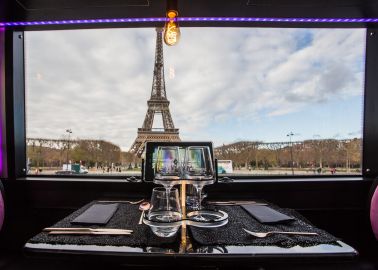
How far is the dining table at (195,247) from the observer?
969 mm

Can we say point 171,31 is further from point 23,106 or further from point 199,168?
point 23,106

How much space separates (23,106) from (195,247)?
2474mm

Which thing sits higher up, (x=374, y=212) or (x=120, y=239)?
(x=120, y=239)

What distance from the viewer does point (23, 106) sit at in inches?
107

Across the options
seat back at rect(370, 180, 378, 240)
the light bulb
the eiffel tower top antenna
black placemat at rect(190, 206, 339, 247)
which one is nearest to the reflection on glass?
black placemat at rect(190, 206, 339, 247)

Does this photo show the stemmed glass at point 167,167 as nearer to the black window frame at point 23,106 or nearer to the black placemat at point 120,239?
the black placemat at point 120,239

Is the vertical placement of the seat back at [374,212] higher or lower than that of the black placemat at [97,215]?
lower

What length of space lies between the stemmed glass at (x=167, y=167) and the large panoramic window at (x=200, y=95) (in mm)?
1181

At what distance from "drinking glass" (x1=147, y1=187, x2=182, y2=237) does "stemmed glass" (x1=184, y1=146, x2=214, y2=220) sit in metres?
0.26

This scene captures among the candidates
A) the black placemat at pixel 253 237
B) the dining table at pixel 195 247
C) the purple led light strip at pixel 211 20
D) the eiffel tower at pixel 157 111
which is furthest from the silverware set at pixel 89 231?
the purple led light strip at pixel 211 20

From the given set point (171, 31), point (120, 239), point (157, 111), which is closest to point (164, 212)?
point (120, 239)

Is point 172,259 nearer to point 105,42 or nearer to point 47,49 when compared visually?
point 105,42

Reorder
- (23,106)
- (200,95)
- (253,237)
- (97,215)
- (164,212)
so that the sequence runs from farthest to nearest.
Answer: (200,95)
(23,106)
(97,215)
(164,212)
(253,237)

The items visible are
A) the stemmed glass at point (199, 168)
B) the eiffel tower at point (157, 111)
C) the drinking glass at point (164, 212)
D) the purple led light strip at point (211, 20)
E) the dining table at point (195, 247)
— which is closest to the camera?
the dining table at point (195, 247)
